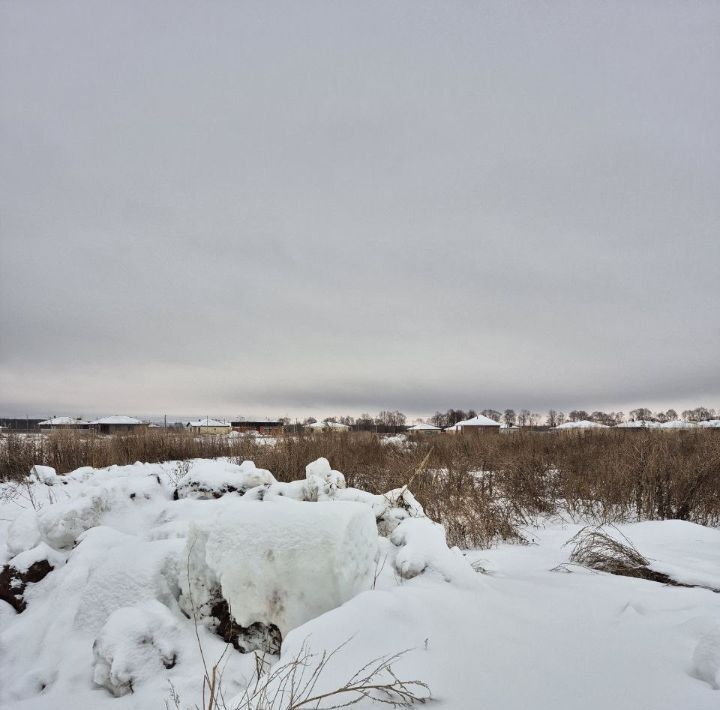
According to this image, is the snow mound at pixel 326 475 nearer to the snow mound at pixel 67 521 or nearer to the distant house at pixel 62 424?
the snow mound at pixel 67 521

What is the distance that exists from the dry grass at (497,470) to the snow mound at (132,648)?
10.7 feet

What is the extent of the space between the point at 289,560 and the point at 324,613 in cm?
42

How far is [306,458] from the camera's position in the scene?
10906 mm

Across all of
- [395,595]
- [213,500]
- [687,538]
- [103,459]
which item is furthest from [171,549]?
[103,459]

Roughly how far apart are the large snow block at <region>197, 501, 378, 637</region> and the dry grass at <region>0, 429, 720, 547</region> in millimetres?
2470

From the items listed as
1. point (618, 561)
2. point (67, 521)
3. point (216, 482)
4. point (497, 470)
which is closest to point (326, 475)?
point (216, 482)

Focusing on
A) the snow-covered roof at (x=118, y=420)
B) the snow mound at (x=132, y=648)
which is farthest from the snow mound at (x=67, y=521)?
the snow-covered roof at (x=118, y=420)

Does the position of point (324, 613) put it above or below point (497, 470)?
above

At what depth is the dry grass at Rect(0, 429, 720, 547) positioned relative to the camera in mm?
6691

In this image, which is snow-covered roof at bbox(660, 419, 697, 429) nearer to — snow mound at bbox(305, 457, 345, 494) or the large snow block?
snow mound at bbox(305, 457, 345, 494)

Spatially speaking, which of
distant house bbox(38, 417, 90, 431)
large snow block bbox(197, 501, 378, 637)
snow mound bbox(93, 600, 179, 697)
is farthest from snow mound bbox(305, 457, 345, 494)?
distant house bbox(38, 417, 90, 431)

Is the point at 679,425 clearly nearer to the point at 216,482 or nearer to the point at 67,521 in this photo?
the point at 216,482

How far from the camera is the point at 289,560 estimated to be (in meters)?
3.04

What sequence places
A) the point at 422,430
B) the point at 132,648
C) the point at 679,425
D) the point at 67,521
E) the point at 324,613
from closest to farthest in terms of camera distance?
1. the point at 324,613
2. the point at 132,648
3. the point at 67,521
4. the point at 679,425
5. the point at 422,430
